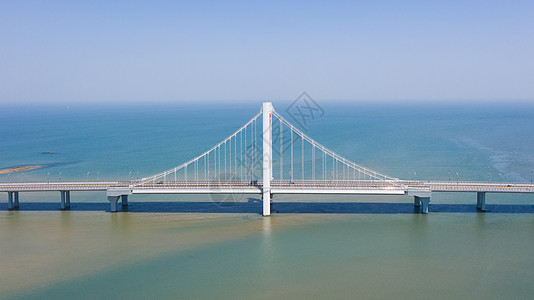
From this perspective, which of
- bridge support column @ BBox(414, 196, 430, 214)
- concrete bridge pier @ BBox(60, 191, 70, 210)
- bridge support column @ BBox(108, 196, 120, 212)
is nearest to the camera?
bridge support column @ BBox(414, 196, 430, 214)

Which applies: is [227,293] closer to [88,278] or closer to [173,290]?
[173,290]

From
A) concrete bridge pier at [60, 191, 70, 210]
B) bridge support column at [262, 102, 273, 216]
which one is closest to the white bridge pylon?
bridge support column at [262, 102, 273, 216]

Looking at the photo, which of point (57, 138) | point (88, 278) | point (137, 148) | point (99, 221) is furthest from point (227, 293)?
point (57, 138)

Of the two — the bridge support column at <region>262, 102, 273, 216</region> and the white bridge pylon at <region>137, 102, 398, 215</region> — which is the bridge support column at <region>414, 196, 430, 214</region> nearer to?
the white bridge pylon at <region>137, 102, 398, 215</region>

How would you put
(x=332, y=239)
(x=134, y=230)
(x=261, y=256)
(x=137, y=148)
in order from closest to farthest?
(x=261, y=256), (x=332, y=239), (x=134, y=230), (x=137, y=148)

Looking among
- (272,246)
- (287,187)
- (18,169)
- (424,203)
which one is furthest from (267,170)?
(18,169)

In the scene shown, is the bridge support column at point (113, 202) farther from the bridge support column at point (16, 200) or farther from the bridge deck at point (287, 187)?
the bridge support column at point (16, 200)

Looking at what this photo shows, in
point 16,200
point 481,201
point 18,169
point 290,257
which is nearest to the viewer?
point 290,257

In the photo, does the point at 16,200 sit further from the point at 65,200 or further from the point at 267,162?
the point at 267,162

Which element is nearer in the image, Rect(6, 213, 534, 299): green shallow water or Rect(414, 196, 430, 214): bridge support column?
Rect(6, 213, 534, 299): green shallow water
